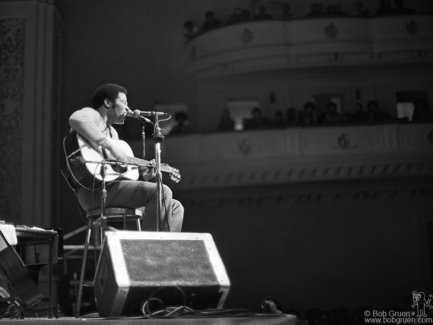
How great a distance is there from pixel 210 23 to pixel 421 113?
5209 mm

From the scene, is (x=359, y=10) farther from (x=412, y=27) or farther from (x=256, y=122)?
→ (x=256, y=122)

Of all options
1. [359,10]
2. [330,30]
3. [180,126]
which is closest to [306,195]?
[180,126]

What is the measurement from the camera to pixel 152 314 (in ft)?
9.53

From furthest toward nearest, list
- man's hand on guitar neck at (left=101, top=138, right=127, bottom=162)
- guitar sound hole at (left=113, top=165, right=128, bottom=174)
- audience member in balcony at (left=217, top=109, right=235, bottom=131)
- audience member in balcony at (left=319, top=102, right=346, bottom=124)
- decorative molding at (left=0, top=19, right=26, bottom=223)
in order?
audience member in balcony at (left=217, top=109, right=235, bottom=131), audience member in balcony at (left=319, top=102, right=346, bottom=124), decorative molding at (left=0, top=19, right=26, bottom=223), guitar sound hole at (left=113, top=165, right=128, bottom=174), man's hand on guitar neck at (left=101, top=138, right=127, bottom=162)

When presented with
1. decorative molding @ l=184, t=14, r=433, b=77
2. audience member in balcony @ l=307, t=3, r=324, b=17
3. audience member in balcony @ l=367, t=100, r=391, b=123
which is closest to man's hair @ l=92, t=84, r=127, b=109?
audience member in balcony @ l=367, t=100, r=391, b=123

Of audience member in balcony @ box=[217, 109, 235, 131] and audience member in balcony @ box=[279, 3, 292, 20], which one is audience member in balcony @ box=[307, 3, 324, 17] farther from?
audience member in balcony @ box=[217, 109, 235, 131]

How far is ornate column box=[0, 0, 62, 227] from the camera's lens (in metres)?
Result: 12.6

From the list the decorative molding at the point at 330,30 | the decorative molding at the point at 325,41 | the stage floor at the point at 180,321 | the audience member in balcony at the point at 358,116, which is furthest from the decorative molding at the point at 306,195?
the stage floor at the point at 180,321

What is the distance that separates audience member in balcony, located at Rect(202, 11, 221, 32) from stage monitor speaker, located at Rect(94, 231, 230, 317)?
11.9m

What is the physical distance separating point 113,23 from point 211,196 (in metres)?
4.98

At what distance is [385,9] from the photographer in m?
14.6

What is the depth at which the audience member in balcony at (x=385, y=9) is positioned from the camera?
1451cm

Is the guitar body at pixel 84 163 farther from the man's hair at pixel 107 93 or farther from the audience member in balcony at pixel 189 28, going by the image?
the audience member in balcony at pixel 189 28

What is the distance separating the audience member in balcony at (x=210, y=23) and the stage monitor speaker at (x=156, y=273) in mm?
11891
